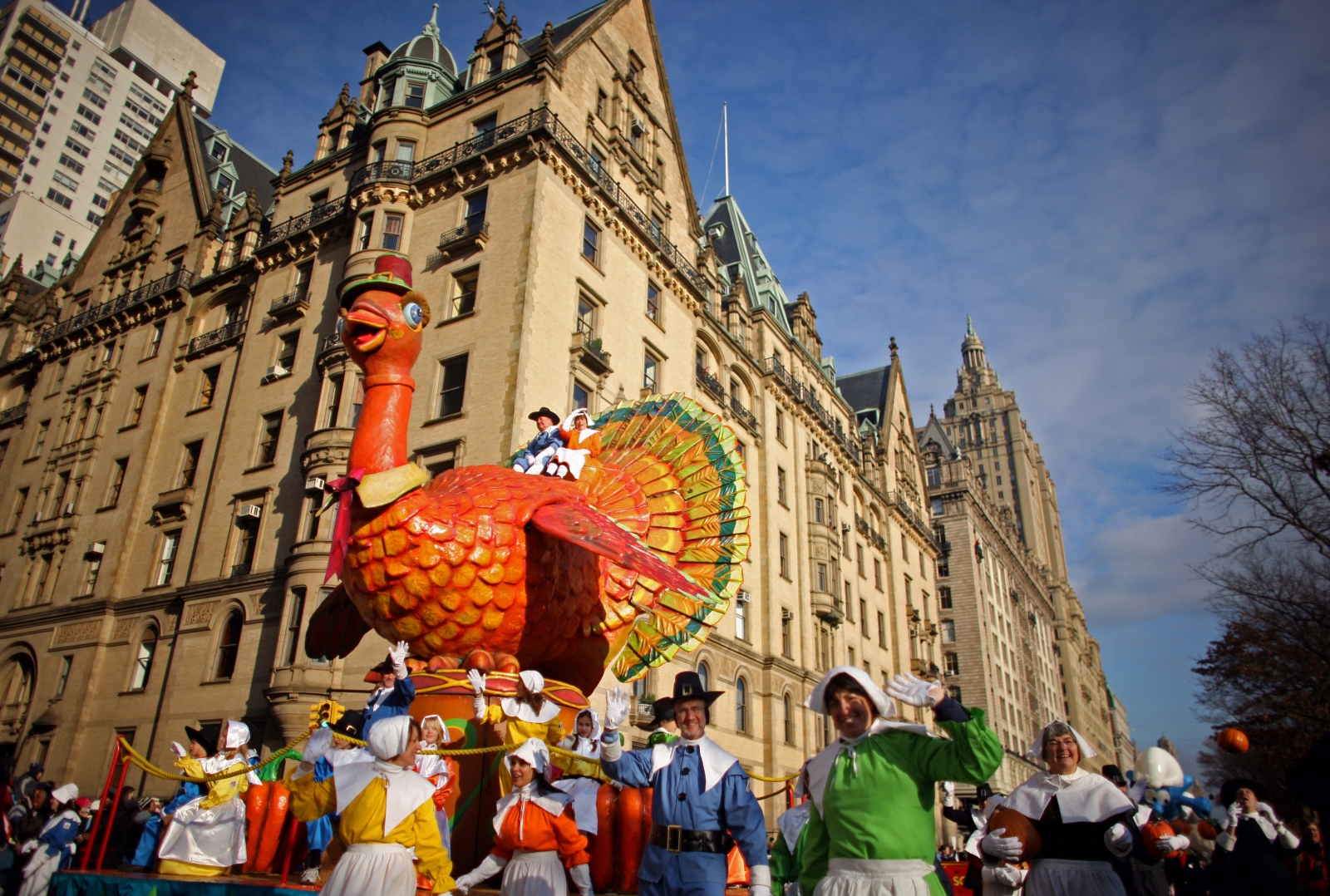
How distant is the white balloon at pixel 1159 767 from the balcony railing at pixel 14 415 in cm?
4143

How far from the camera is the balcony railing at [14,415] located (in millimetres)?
34281

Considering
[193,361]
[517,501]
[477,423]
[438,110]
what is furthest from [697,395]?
[517,501]

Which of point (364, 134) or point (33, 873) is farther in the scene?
point (364, 134)

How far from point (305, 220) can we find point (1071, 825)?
92.6 feet

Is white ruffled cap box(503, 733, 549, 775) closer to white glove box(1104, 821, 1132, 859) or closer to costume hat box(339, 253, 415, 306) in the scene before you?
white glove box(1104, 821, 1132, 859)

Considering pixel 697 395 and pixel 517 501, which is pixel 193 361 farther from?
pixel 517 501

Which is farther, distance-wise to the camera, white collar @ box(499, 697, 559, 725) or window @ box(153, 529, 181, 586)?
window @ box(153, 529, 181, 586)

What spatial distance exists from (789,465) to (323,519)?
19.1 meters

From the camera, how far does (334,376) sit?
22.8 meters

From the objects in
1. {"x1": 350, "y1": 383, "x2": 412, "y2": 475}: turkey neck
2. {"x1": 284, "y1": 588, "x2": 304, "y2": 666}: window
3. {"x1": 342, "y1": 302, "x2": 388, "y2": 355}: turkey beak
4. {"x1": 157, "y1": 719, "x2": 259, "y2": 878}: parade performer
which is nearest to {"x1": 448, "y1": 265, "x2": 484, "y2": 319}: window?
{"x1": 284, "y1": 588, "x2": 304, "y2": 666}: window

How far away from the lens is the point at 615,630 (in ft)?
31.4

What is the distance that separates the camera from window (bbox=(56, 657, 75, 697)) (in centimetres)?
2568

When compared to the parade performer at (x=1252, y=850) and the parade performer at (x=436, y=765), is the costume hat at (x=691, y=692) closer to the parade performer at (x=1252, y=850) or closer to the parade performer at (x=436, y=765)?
the parade performer at (x=436, y=765)

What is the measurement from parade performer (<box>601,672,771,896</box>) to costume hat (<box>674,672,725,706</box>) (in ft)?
0.52
